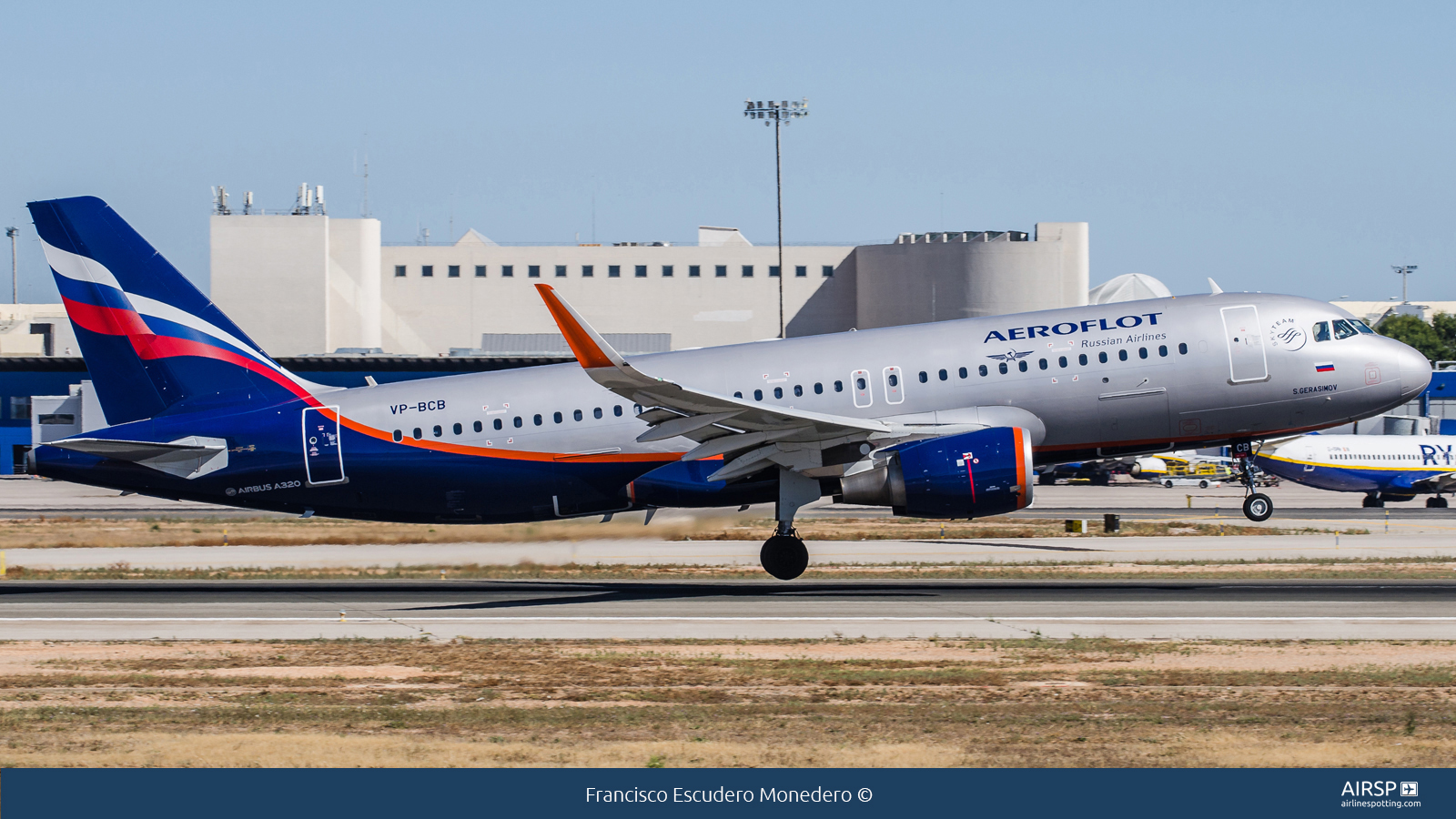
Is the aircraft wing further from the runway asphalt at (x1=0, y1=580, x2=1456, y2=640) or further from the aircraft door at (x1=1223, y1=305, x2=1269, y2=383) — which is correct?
the aircraft door at (x1=1223, y1=305, x2=1269, y2=383)

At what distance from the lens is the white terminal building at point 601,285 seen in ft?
351

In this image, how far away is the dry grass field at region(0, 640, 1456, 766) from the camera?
1303cm

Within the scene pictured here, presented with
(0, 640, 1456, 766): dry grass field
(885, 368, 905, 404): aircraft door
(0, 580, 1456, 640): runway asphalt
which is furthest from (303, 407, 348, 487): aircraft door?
(885, 368, 905, 404): aircraft door

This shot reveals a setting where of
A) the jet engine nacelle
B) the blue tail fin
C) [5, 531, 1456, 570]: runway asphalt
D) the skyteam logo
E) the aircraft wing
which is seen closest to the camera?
the aircraft wing

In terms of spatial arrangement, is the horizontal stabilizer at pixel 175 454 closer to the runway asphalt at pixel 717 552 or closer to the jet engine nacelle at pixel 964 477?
the runway asphalt at pixel 717 552

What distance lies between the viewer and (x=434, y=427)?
2680 cm

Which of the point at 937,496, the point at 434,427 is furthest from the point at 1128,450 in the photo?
the point at 434,427

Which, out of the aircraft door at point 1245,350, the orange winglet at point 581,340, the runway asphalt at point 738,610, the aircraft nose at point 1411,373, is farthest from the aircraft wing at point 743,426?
the aircraft nose at point 1411,373

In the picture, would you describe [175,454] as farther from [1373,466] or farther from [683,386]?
[1373,466]

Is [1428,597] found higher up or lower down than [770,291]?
lower down

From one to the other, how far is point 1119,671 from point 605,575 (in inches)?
601

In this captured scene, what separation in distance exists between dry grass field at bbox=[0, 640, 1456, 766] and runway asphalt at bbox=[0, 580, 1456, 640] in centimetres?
122

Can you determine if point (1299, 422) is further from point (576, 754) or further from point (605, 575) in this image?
point (576, 754)

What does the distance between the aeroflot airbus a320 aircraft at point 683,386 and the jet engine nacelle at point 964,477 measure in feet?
0.81
